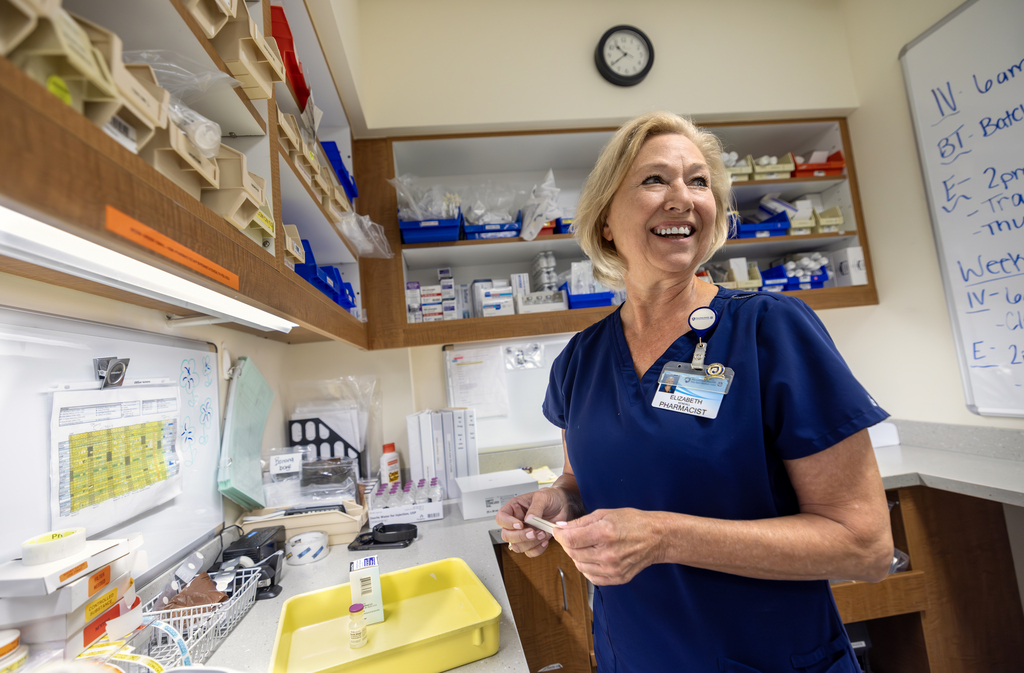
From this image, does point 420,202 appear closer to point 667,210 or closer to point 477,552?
point 667,210

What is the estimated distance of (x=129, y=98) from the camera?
465mm

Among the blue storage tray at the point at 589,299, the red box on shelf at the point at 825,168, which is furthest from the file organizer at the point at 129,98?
the red box on shelf at the point at 825,168

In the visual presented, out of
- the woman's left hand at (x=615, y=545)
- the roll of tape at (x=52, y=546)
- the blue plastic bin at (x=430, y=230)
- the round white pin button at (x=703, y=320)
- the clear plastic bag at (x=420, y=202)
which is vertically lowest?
the woman's left hand at (x=615, y=545)

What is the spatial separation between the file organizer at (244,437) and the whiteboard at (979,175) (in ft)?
9.12

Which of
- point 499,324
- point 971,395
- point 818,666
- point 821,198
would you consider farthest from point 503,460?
point 821,198

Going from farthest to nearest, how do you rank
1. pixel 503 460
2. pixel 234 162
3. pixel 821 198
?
pixel 821 198, pixel 503 460, pixel 234 162

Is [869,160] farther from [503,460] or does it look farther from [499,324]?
[503,460]

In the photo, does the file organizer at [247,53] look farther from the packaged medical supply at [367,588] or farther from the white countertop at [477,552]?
the white countertop at [477,552]

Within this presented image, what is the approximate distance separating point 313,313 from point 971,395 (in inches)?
99.6

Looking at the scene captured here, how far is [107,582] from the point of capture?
2.83ft

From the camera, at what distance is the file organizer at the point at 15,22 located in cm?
34

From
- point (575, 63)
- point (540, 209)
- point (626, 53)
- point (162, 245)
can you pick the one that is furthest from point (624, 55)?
point (162, 245)

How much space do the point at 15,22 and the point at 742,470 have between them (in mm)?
1009

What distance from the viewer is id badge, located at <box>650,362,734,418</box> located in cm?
82
